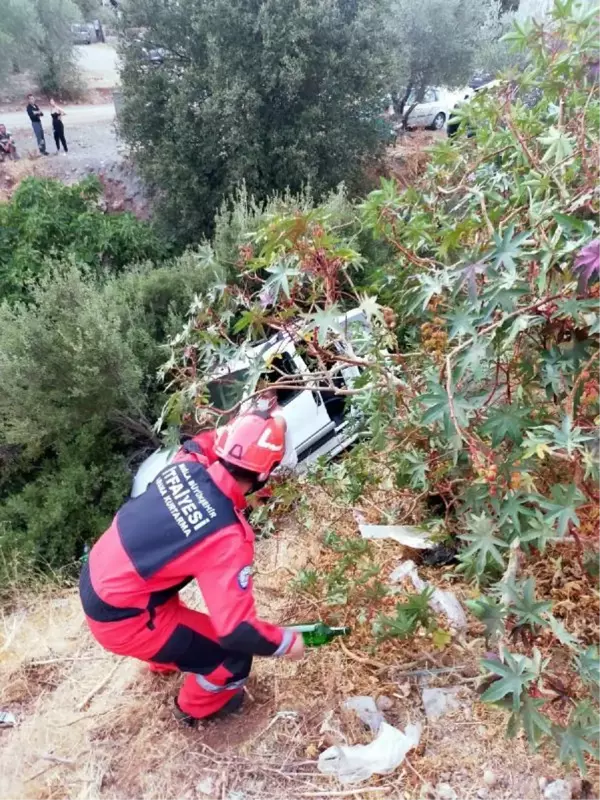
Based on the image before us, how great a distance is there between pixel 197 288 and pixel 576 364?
5.96 metres

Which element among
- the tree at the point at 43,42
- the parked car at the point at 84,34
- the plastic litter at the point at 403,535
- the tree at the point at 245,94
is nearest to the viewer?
the plastic litter at the point at 403,535

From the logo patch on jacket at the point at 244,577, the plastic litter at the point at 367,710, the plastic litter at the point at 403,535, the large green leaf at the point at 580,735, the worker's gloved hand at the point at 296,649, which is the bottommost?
the plastic litter at the point at 367,710

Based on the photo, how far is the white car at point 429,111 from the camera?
588 inches

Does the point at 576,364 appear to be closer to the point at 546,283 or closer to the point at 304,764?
the point at 546,283

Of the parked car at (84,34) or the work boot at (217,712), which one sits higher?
the parked car at (84,34)

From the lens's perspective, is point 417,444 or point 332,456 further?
point 332,456

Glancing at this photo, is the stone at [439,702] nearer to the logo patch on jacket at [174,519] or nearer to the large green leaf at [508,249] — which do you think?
the logo patch on jacket at [174,519]

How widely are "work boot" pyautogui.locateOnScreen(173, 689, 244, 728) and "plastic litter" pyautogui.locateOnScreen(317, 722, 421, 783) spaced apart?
0.48 m

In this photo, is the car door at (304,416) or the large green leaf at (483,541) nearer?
the large green leaf at (483,541)

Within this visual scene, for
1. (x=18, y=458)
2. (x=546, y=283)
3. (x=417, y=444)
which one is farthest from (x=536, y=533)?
(x=18, y=458)

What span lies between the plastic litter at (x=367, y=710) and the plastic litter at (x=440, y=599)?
46cm

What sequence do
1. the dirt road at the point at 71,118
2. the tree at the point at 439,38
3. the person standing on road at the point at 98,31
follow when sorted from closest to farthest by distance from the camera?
1. the tree at the point at 439,38
2. the dirt road at the point at 71,118
3. the person standing on road at the point at 98,31

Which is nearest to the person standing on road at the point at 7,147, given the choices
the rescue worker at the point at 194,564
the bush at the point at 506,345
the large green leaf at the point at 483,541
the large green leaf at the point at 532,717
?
the bush at the point at 506,345

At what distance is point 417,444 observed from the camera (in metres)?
2.84
